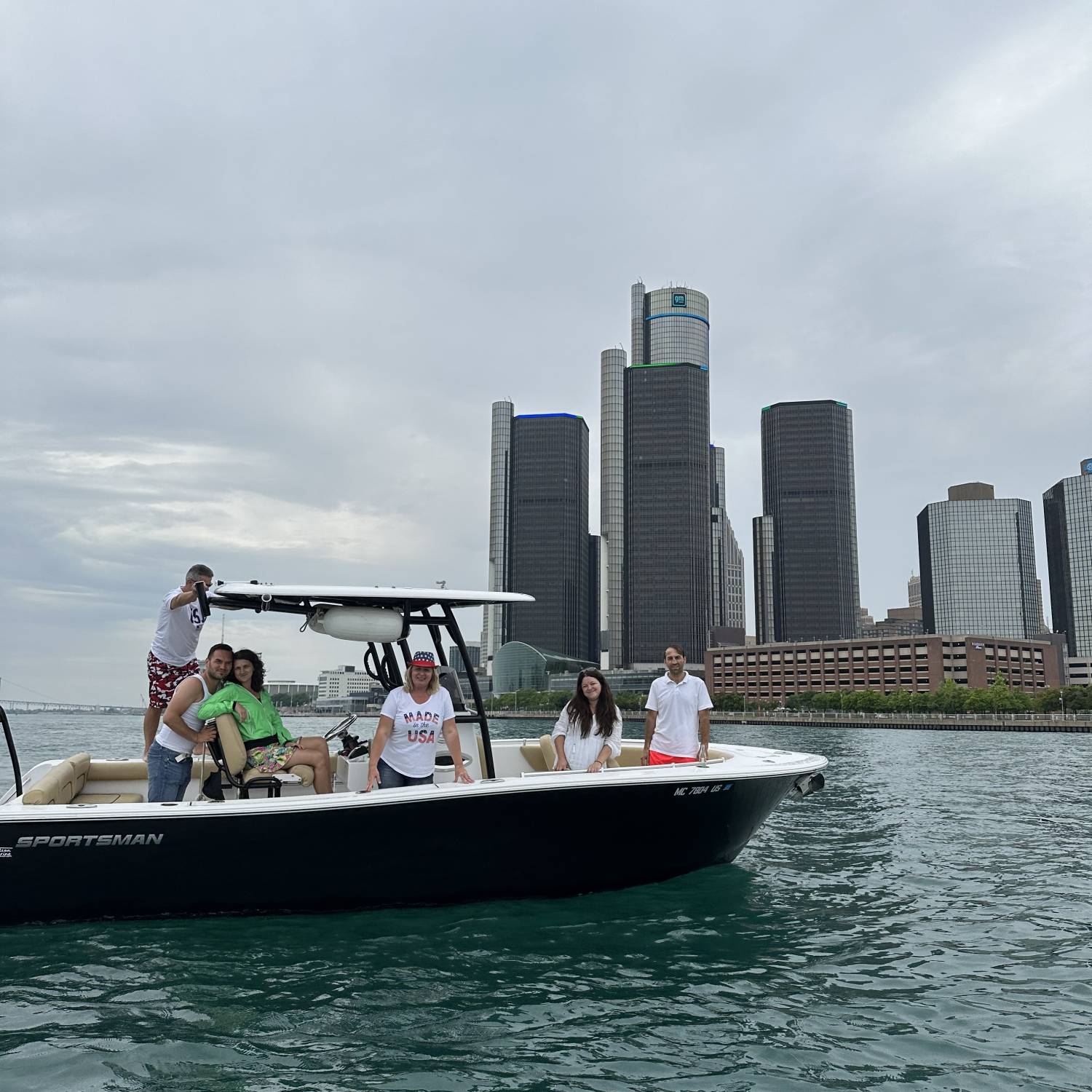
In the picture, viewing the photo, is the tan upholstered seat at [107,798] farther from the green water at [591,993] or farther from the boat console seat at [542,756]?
the boat console seat at [542,756]

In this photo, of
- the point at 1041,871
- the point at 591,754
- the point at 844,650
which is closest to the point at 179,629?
the point at 591,754

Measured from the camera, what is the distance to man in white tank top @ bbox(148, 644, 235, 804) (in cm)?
732

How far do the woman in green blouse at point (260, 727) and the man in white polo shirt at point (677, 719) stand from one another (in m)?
3.06

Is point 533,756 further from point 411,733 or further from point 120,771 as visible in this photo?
point 120,771

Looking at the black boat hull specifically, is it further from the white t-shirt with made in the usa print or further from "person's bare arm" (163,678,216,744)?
"person's bare arm" (163,678,216,744)

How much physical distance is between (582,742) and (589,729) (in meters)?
0.14

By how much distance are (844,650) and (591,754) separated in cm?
15498

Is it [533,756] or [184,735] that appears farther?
[533,756]

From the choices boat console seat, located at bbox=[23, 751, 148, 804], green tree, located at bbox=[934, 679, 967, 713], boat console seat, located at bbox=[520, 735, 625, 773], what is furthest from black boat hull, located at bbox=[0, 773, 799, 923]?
green tree, located at bbox=[934, 679, 967, 713]

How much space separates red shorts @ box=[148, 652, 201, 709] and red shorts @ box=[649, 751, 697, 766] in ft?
14.1

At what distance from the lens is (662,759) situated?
8703 mm

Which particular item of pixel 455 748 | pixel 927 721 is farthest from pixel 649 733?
pixel 927 721

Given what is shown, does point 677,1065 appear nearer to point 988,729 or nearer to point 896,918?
point 896,918

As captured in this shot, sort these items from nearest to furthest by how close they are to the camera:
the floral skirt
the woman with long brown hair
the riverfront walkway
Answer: the floral skirt < the woman with long brown hair < the riverfront walkway
